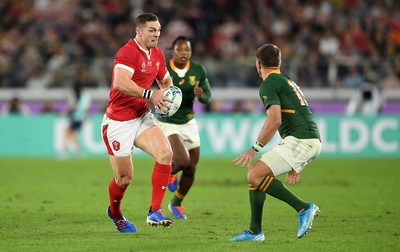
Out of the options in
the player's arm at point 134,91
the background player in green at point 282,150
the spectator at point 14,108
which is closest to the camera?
the background player in green at point 282,150

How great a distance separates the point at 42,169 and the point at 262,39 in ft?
32.0

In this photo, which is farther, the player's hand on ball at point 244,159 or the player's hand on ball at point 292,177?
the player's hand on ball at point 292,177

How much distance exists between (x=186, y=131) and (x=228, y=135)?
12.5 m

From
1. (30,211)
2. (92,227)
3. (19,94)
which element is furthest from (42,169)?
(92,227)

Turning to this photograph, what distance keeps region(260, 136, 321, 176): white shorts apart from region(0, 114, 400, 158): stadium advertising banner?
50.8 feet

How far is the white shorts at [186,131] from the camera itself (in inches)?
504

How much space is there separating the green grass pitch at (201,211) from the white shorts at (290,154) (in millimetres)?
867

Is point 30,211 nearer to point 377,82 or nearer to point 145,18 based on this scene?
point 145,18

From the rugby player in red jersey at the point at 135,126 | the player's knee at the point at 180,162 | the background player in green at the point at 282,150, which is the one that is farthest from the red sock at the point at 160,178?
the player's knee at the point at 180,162

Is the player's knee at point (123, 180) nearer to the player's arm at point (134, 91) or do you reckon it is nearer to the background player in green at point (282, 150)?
the player's arm at point (134, 91)

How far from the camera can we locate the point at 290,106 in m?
9.37

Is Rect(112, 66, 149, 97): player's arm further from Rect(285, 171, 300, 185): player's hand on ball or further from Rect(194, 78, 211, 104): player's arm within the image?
Rect(194, 78, 211, 104): player's arm

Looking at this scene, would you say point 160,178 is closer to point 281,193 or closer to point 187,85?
point 281,193

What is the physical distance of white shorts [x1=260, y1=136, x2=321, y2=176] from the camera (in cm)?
923
